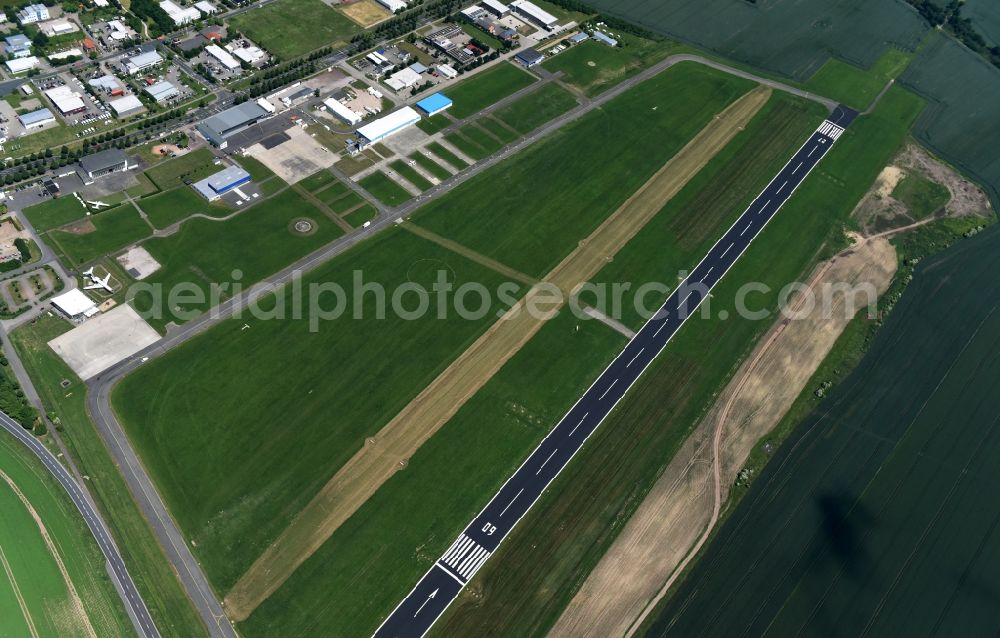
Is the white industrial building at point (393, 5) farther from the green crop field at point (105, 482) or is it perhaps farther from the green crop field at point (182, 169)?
the green crop field at point (105, 482)

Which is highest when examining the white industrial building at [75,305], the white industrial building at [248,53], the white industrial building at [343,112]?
the white industrial building at [343,112]

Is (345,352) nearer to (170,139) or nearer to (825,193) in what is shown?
(170,139)

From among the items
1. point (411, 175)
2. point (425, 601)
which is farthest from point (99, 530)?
point (411, 175)

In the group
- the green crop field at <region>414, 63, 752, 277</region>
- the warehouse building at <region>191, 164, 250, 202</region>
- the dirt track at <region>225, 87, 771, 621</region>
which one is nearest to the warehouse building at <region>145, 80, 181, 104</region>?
the warehouse building at <region>191, 164, 250, 202</region>

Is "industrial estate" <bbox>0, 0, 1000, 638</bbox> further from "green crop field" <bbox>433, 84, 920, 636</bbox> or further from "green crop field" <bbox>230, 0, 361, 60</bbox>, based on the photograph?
"green crop field" <bbox>230, 0, 361, 60</bbox>

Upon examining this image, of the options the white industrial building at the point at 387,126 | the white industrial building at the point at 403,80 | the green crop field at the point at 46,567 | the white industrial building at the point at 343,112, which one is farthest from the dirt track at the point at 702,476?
the white industrial building at the point at 403,80

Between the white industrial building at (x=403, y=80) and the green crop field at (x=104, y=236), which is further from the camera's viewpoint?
the white industrial building at (x=403, y=80)

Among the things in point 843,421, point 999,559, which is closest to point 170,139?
point 843,421
